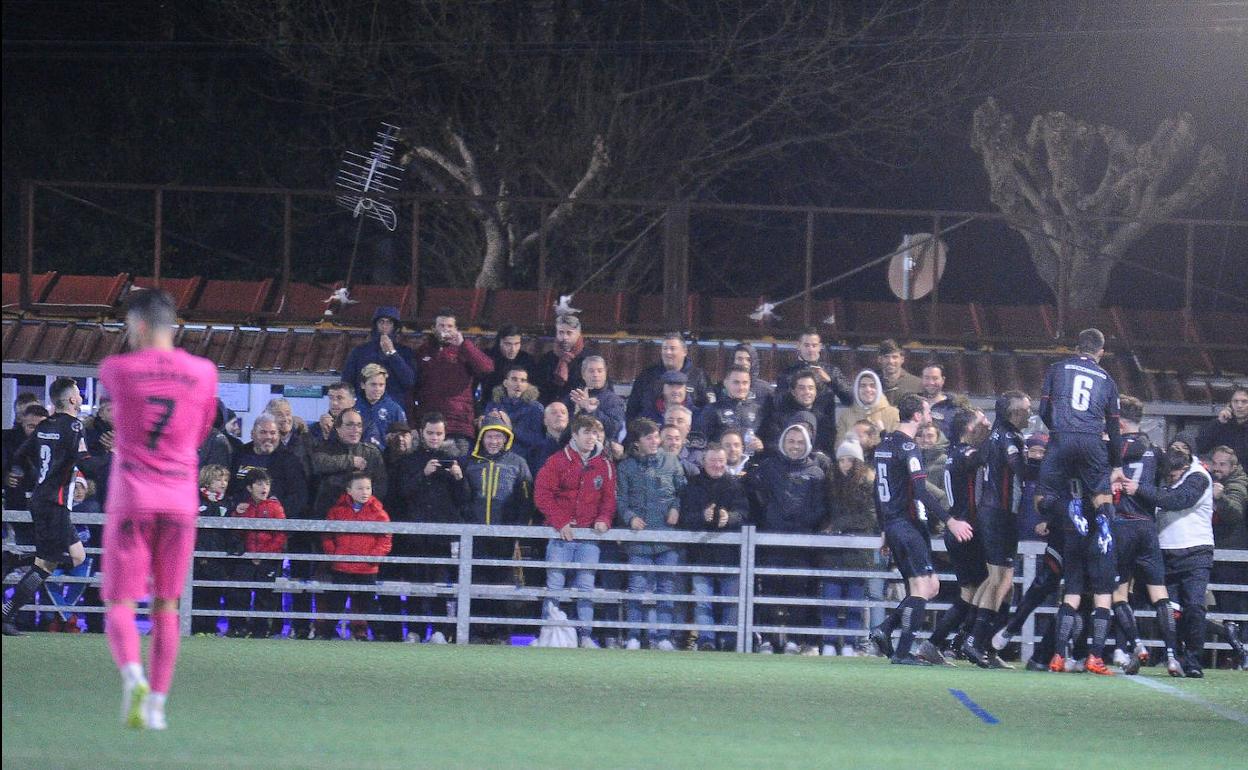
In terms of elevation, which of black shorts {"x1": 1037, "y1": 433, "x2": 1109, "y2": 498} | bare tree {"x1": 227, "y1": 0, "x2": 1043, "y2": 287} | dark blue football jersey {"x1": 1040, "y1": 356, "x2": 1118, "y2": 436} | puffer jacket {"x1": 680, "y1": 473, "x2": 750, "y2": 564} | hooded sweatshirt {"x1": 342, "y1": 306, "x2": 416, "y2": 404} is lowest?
puffer jacket {"x1": 680, "y1": 473, "x2": 750, "y2": 564}

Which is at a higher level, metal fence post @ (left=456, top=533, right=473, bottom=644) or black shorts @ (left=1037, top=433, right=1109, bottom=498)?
black shorts @ (left=1037, top=433, right=1109, bottom=498)

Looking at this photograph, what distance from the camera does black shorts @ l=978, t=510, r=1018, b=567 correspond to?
38.1ft

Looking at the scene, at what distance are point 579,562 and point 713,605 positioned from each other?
1.19 meters

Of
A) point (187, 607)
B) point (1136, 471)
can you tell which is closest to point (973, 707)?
point (1136, 471)

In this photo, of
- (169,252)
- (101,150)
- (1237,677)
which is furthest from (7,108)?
(1237,677)

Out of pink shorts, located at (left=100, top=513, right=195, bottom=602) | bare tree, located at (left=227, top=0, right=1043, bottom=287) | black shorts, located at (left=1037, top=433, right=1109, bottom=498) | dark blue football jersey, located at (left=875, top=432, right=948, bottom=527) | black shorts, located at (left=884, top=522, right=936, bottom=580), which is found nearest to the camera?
pink shorts, located at (left=100, top=513, right=195, bottom=602)

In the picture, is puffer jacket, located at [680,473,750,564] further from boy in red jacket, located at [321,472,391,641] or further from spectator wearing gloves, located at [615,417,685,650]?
boy in red jacket, located at [321,472,391,641]

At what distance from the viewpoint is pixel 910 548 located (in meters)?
11.6

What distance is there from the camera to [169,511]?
6.52m

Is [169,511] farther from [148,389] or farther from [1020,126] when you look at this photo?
[1020,126]

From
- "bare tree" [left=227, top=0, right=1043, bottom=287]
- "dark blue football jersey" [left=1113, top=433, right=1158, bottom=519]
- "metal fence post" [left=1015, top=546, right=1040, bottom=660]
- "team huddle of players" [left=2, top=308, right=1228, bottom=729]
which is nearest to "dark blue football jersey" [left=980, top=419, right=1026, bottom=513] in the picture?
"team huddle of players" [left=2, top=308, right=1228, bottom=729]

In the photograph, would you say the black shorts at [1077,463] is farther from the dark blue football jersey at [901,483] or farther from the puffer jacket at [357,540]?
the puffer jacket at [357,540]

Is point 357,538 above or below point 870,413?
below

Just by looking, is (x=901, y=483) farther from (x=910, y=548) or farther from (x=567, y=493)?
(x=567, y=493)
